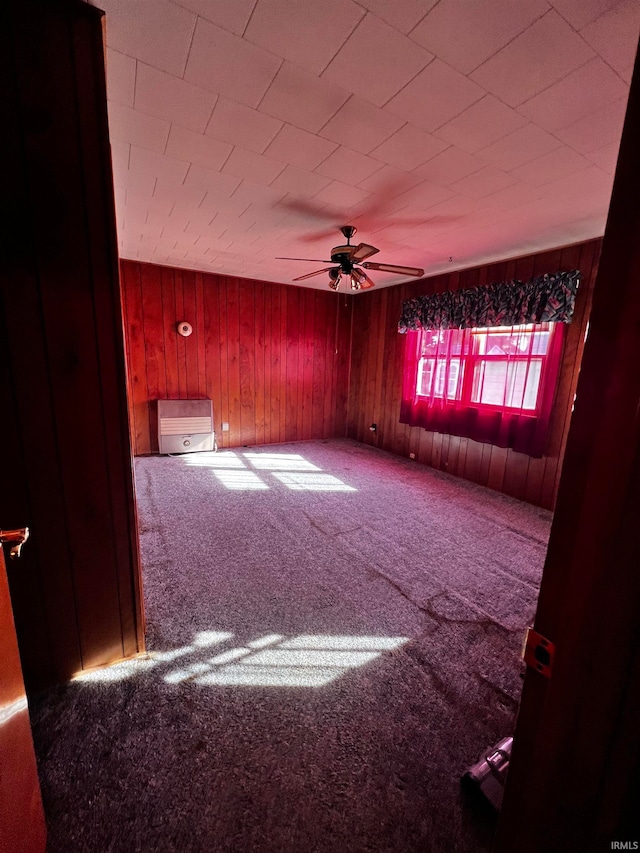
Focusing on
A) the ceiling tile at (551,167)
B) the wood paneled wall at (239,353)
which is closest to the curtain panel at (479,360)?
the ceiling tile at (551,167)

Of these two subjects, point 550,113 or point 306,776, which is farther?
point 550,113

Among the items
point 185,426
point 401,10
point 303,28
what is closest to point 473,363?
point 401,10

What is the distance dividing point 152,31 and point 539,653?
2054 mm

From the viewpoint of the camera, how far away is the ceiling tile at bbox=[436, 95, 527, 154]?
4.73 feet

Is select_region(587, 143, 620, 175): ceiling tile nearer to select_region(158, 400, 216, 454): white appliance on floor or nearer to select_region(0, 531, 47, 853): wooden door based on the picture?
select_region(0, 531, 47, 853): wooden door

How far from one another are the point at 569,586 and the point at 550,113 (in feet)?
6.31

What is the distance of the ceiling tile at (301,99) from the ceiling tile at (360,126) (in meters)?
0.04

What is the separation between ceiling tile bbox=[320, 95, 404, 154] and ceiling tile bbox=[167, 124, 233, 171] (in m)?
0.56

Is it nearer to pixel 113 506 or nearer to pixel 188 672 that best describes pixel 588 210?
pixel 113 506

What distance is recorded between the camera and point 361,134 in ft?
5.36

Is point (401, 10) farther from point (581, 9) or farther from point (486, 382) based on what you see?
point (486, 382)

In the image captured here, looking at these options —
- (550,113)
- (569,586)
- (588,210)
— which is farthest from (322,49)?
(588,210)

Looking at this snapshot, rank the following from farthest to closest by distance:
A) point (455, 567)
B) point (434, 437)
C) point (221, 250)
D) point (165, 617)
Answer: point (434, 437) → point (221, 250) → point (455, 567) → point (165, 617)

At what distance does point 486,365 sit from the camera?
3637 millimetres
